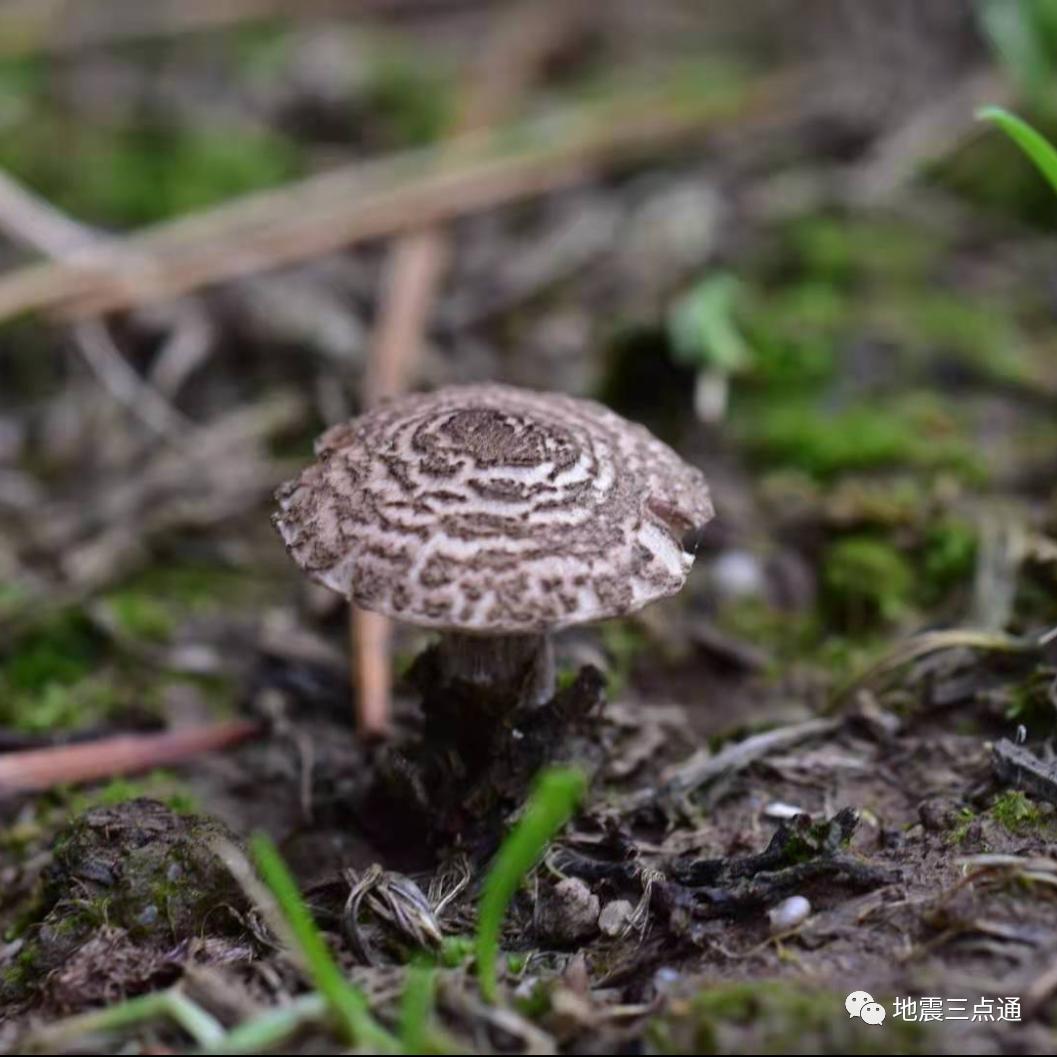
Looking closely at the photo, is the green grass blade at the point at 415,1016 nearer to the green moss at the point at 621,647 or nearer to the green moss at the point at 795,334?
the green moss at the point at 621,647

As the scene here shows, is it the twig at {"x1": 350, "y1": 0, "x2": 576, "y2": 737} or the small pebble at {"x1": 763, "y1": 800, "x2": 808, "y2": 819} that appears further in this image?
the twig at {"x1": 350, "y1": 0, "x2": 576, "y2": 737}

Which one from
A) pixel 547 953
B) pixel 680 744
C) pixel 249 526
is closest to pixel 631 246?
pixel 249 526

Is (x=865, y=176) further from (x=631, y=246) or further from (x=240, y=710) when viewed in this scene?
(x=240, y=710)

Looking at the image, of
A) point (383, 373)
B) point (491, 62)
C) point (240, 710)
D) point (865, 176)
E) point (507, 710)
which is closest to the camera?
point (507, 710)

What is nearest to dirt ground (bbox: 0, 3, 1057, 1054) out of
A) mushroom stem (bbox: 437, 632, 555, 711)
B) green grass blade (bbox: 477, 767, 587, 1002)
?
green grass blade (bbox: 477, 767, 587, 1002)

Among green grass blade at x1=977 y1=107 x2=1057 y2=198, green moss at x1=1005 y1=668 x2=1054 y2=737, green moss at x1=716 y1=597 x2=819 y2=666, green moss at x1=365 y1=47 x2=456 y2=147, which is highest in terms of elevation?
green grass blade at x1=977 y1=107 x2=1057 y2=198

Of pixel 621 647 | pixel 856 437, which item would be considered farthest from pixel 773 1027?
pixel 856 437

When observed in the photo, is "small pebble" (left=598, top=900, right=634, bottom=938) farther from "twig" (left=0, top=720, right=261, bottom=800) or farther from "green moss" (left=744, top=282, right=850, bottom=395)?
"green moss" (left=744, top=282, right=850, bottom=395)
